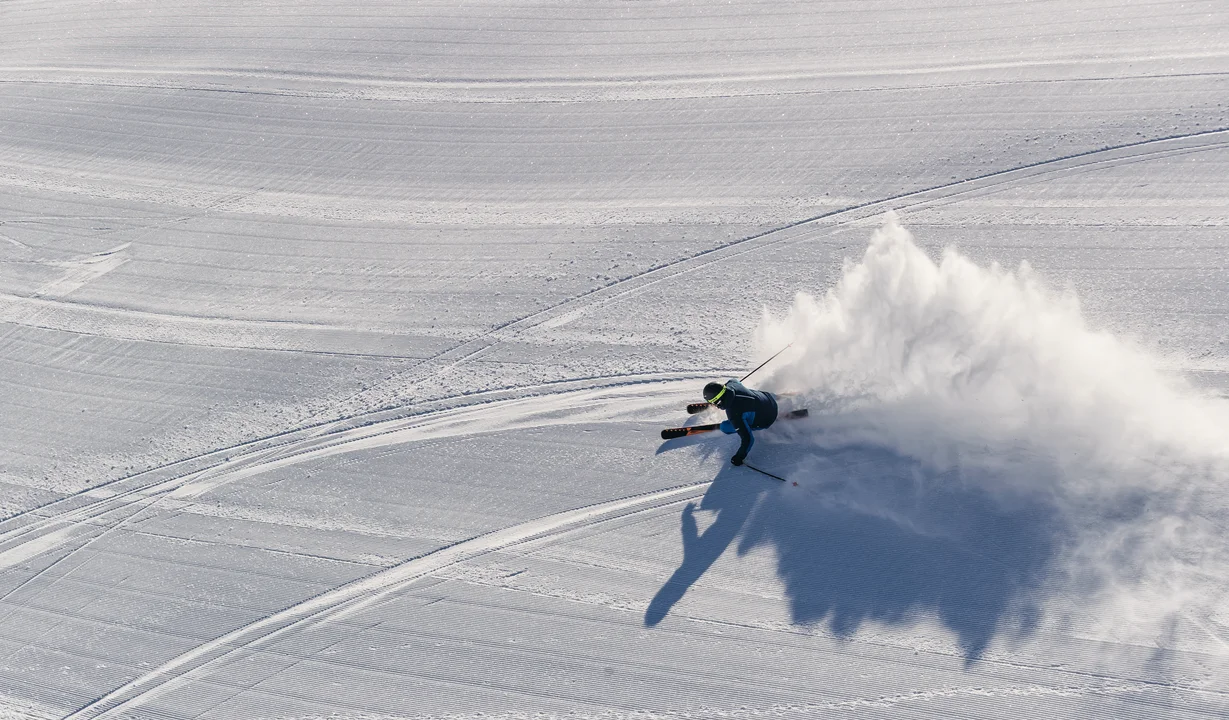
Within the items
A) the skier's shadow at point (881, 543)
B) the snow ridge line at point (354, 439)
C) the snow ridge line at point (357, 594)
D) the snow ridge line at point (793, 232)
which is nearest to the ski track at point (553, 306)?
the snow ridge line at point (793, 232)

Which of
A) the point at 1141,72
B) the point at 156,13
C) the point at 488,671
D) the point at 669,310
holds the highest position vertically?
the point at 156,13

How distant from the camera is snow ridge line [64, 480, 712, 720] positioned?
948 centimetres

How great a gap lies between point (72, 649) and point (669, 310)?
23.3 feet

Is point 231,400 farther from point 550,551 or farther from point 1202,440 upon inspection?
point 1202,440

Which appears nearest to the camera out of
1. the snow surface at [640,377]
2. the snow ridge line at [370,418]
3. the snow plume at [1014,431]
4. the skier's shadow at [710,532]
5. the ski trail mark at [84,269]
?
the snow plume at [1014,431]

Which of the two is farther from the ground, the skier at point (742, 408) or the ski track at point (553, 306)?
the ski track at point (553, 306)

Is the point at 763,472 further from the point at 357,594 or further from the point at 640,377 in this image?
the point at 357,594

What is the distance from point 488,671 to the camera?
912 cm

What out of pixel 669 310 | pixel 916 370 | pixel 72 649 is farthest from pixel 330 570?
pixel 916 370

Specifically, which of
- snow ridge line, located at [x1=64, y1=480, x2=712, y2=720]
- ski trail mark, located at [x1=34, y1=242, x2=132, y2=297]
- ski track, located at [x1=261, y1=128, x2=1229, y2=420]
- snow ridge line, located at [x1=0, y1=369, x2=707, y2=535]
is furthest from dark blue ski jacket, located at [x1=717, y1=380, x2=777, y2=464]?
ski trail mark, located at [x1=34, y1=242, x2=132, y2=297]

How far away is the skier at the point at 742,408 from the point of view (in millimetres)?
9984

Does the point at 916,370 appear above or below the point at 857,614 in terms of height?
above

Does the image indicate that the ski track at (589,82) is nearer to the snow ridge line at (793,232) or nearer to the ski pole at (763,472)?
the snow ridge line at (793,232)

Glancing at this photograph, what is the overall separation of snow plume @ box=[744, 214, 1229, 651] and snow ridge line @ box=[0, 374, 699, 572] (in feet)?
6.06
